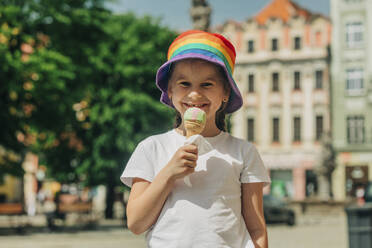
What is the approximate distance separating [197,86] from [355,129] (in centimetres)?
4786

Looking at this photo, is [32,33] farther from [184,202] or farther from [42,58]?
[184,202]

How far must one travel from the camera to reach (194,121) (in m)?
2.40

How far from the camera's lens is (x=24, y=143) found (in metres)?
22.2

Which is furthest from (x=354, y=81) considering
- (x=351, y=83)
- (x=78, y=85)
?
(x=78, y=85)

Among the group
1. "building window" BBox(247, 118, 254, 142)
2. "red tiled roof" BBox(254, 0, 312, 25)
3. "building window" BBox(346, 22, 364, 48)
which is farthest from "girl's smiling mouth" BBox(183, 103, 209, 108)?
"red tiled roof" BBox(254, 0, 312, 25)

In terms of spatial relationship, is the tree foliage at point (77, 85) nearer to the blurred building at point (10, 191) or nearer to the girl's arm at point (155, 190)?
the girl's arm at point (155, 190)

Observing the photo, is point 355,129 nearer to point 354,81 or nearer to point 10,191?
point 354,81

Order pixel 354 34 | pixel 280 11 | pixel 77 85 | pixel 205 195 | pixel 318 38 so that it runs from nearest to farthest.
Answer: pixel 205 195 < pixel 77 85 < pixel 354 34 < pixel 318 38 < pixel 280 11

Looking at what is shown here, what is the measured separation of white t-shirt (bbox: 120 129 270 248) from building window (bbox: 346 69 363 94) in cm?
4795

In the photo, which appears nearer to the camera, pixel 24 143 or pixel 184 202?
pixel 184 202

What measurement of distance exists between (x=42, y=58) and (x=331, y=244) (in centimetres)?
1044

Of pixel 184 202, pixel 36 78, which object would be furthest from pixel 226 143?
pixel 36 78

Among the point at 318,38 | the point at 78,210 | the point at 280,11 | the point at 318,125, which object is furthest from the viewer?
the point at 280,11

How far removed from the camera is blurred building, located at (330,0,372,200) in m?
47.8
